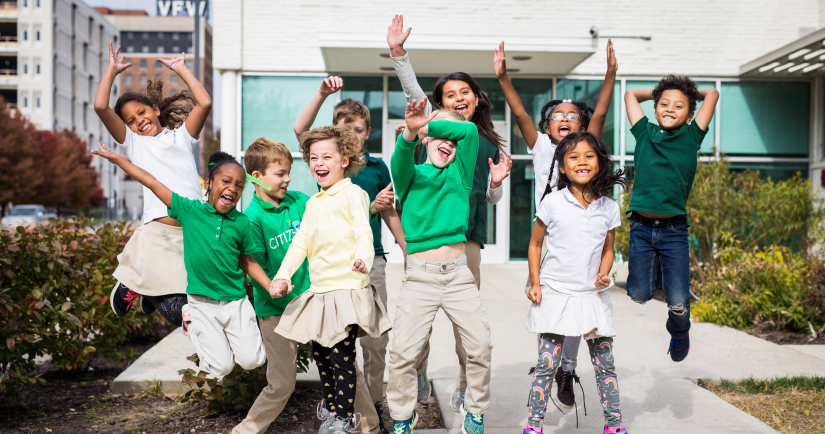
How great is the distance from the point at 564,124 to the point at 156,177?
2350 mm

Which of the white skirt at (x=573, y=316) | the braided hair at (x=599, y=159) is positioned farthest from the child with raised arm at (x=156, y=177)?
the braided hair at (x=599, y=159)

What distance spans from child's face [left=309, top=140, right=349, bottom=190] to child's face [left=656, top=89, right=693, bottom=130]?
5.99ft

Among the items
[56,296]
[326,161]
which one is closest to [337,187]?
[326,161]

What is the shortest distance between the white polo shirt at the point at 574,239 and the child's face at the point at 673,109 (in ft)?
2.21

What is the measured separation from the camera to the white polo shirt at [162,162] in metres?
3.45

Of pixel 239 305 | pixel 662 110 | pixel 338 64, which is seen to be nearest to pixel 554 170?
pixel 662 110

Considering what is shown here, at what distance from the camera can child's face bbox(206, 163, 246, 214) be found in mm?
3164

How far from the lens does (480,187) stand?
3672 mm

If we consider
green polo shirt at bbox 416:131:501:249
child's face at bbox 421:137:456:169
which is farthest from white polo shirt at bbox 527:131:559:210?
child's face at bbox 421:137:456:169

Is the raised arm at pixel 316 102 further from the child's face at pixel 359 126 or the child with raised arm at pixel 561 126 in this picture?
the child with raised arm at pixel 561 126

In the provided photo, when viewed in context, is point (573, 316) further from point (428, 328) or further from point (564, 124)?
point (564, 124)

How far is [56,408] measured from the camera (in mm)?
4105

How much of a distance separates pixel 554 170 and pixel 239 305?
1.86 m

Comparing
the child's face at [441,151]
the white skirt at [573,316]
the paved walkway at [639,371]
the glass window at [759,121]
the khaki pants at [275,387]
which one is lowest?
the paved walkway at [639,371]
